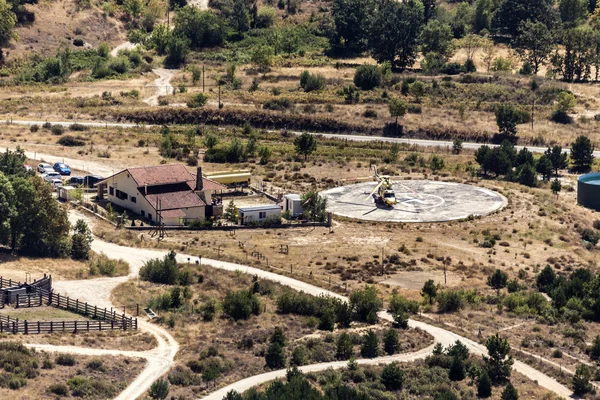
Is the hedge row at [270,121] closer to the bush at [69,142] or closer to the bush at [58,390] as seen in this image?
the bush at [69,142]

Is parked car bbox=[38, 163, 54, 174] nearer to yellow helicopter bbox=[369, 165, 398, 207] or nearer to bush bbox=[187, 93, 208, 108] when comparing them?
yellow helicopter bbox=[369, 165, 398, 207]

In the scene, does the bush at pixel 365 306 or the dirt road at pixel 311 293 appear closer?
the dirt road at pixel 311 293

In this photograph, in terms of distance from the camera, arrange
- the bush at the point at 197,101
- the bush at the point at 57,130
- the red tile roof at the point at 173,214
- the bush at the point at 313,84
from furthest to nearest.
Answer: the bush at the point at 313,84
the bush at the point at 197,101
the bush at the point at 57,130
the red tile roof at the point at 173,214

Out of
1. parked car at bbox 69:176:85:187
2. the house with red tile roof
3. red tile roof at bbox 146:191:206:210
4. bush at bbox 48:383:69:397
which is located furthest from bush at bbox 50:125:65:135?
bush at bbox 48:383:69:397

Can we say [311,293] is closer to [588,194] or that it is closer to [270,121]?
[588,194]

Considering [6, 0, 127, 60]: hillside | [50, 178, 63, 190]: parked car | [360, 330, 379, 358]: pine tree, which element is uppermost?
[6, 0, 127, 60]: hillside

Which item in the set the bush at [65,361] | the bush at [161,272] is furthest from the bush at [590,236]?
the bush at [65,361]
